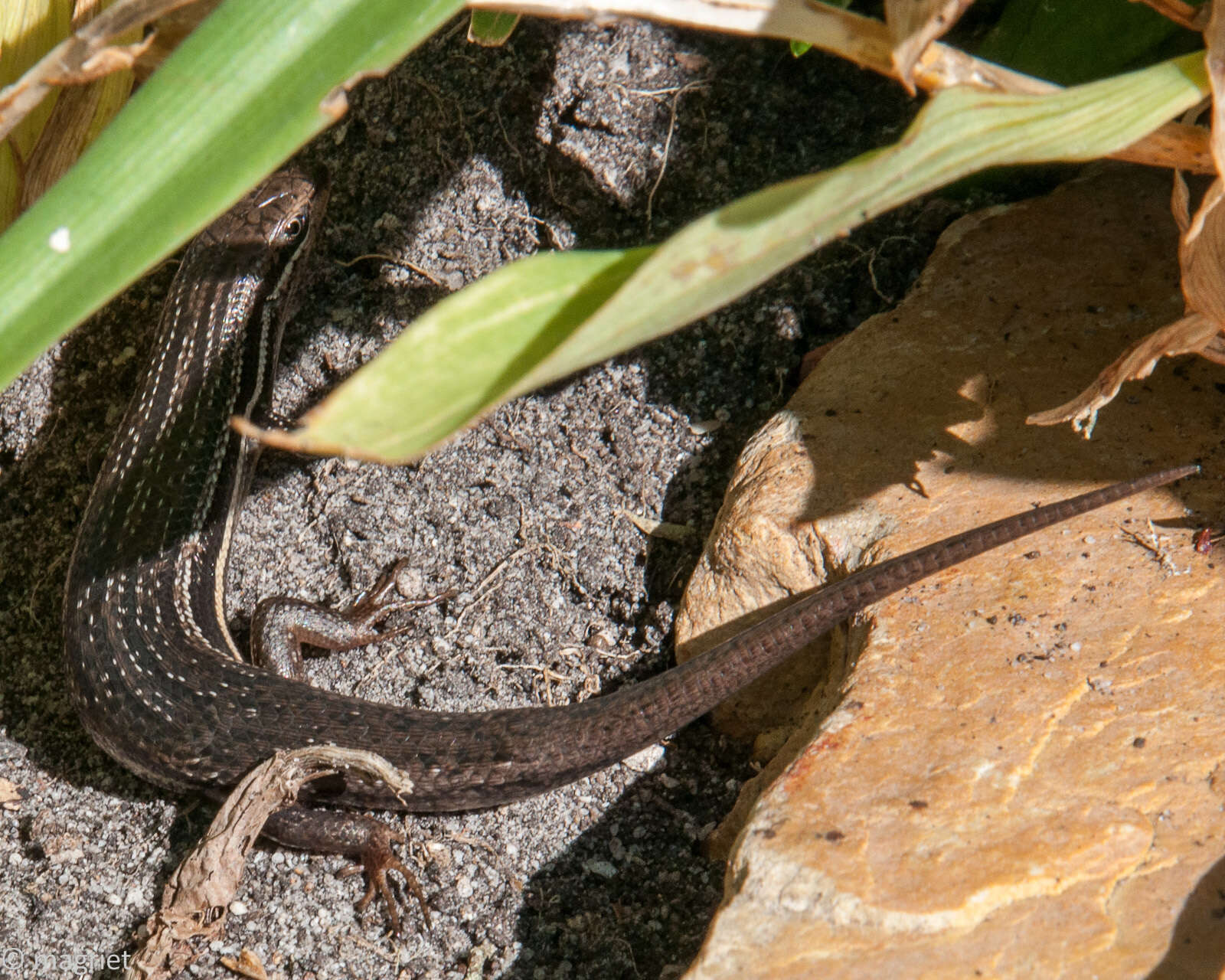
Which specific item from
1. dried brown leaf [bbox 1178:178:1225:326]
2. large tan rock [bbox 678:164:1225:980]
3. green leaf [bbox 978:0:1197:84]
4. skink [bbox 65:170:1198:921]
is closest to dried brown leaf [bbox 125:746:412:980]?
skink [bbox 65:170:1198:921]

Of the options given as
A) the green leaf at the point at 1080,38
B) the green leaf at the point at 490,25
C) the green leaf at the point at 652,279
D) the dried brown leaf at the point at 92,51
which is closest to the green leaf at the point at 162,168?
the dried brown leaf at the point at 92,51

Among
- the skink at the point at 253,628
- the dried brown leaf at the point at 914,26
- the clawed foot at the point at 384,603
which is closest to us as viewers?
the dried brown leaf at the point at 914,26

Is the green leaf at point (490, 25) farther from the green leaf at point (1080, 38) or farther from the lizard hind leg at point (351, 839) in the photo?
the lizard hind leg at point (351, 839)

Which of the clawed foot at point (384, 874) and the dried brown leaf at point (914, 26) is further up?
the dried brown leaf at point (914, 26)

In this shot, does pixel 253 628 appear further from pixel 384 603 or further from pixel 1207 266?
pixel 1207 266

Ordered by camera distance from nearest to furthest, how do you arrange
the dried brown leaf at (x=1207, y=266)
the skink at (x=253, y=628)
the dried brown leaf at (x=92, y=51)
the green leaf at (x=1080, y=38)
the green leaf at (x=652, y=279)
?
1. the green leaf at (x=652, y=279)
2. the dried brown leaf at (x=92, y=51)
3. the dried brown leaf at (x=1207, y=266)
4. the skink at (x=253, y=628)
5. the green leaf at (x=1080, y=38)

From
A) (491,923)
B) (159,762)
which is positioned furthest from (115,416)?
(491,923)
